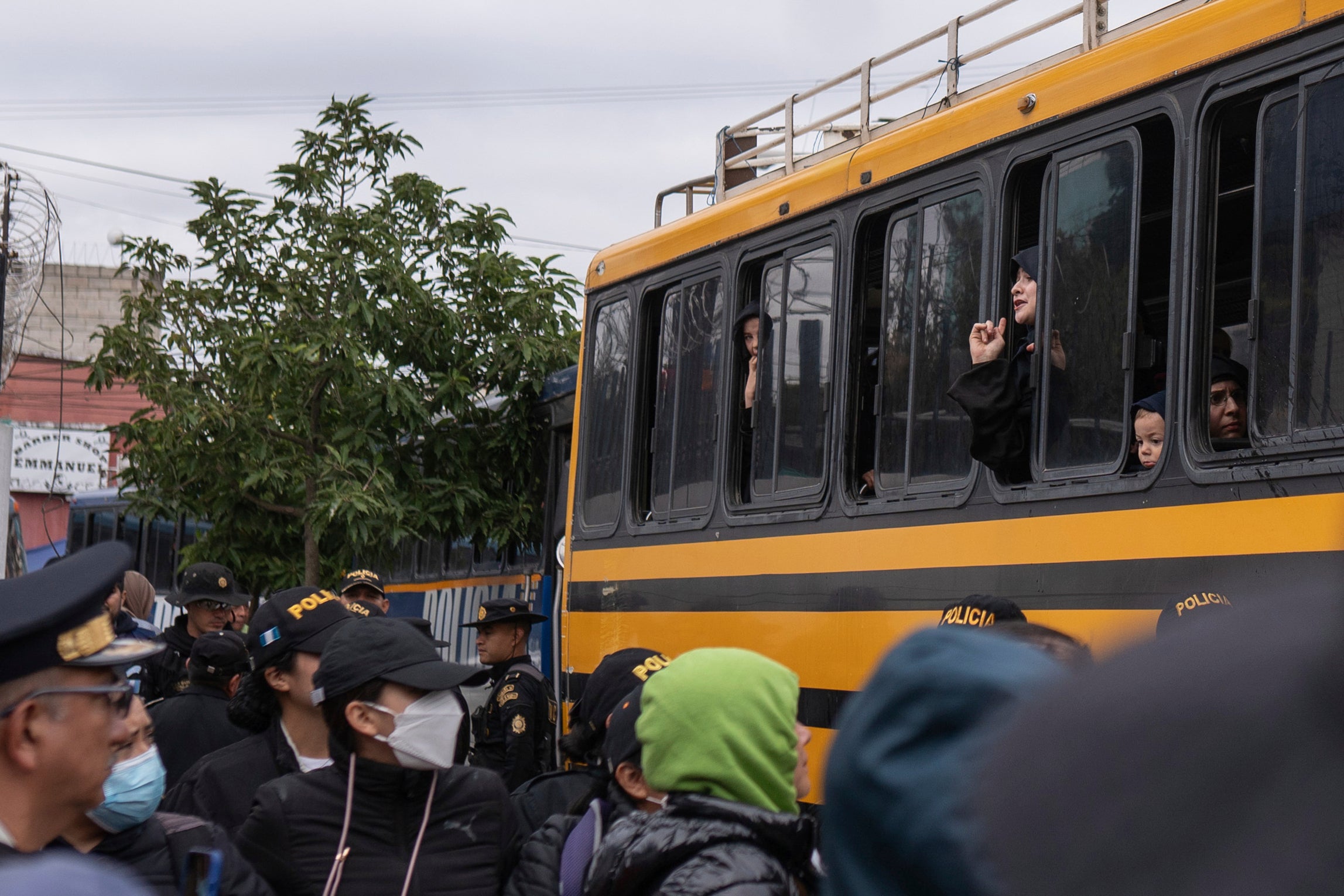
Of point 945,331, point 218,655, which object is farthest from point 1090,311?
point 218,655

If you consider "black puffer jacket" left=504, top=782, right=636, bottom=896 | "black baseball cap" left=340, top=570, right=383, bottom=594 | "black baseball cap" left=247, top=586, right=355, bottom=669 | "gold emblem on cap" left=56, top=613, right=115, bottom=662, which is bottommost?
"black puffer jacket" left=504, top=782, right=636, bottom=896

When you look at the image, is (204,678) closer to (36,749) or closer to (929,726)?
(36,749)

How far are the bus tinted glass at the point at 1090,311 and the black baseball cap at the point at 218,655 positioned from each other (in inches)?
115

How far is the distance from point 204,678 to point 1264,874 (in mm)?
4838

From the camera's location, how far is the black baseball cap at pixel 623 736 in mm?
3141

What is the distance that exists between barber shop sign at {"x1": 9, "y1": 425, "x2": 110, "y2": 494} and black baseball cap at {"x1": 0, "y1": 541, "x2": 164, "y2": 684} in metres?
31.0

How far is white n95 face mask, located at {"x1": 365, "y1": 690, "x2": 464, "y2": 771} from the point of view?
3.10 meters

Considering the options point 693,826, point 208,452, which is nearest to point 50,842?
point 693,826

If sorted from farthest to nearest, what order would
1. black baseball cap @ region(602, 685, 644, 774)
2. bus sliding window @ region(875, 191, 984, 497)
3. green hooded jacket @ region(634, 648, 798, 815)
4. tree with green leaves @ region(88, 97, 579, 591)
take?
tree with green leaves @ region(88, 97, 579, 591) < bus sliding window @ region(875, 191, 984, 497) < black baseball cap @ region(602, 685, 644, 774) < green hooded jacket @ region(634, 648, 798, 815)

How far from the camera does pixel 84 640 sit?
7.39 feet

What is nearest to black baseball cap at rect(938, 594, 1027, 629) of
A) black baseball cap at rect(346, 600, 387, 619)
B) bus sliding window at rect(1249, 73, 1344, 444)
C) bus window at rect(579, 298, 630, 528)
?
bus sliding window at rect(1249, 73, 1344, 444)

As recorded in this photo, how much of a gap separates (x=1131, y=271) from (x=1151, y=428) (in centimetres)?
55

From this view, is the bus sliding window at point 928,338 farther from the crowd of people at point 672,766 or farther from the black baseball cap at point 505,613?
the black baseball cap at point 505,613

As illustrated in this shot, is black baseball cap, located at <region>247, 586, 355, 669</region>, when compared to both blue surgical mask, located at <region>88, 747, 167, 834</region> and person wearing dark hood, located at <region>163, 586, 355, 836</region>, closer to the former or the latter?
person wearing dark hood, located at <region>163, 586, 355, 836</region>
